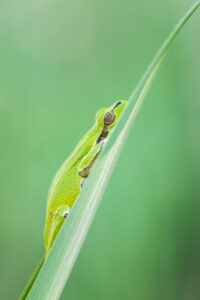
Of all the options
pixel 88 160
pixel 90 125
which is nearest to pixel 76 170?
pixel 88 160

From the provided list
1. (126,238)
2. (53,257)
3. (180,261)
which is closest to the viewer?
(53,257)

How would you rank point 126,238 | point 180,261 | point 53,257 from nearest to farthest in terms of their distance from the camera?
point 53,257, point 180,261, point 126,238

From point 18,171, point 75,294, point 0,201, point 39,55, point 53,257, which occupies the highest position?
point 39,55

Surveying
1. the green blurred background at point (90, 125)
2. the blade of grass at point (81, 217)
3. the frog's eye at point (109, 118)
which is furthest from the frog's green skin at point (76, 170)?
the green blurred background at point (90, 125)

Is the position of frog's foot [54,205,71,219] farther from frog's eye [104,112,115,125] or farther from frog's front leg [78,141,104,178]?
frog's eye [104,112,115,125]

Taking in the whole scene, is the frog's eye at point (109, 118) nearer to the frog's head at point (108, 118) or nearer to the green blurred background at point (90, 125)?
the frog's head at point (108, 118)

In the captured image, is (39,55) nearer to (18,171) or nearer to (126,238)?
(18,171)

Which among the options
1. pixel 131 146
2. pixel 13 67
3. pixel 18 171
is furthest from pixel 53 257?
pixel 13 67

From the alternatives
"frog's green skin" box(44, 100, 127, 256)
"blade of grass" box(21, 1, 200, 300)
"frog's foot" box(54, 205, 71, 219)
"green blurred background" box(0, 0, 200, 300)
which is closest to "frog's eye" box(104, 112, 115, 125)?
"frog's green skin" box(44, 100, 127, 256)

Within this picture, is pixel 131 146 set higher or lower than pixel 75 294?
higher
